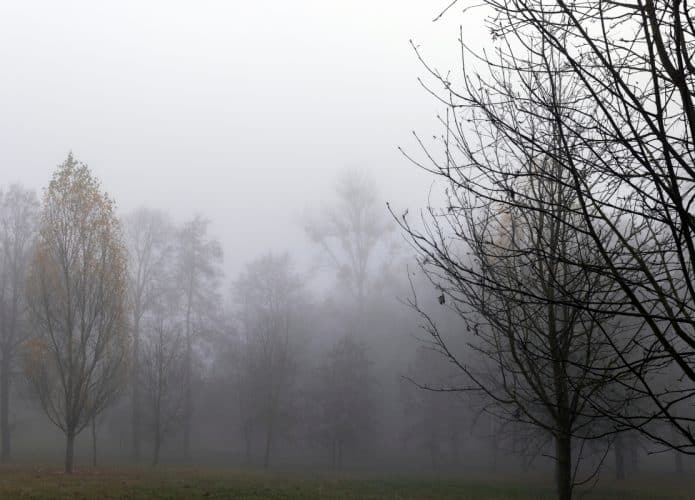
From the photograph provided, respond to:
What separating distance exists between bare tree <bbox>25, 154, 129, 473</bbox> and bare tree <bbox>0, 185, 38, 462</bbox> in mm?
13316

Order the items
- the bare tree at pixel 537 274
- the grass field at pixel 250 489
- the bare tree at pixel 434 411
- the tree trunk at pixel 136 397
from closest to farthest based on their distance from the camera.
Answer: the bare tree at pixel 537 274
the grass field at pixel 250 489
the tree trunk at pixel 136 397
the bare tree at pixel 434 411

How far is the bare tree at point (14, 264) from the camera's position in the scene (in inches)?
1194

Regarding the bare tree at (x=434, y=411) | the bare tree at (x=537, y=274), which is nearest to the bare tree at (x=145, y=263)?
the bare tree at (x=434, y=411)

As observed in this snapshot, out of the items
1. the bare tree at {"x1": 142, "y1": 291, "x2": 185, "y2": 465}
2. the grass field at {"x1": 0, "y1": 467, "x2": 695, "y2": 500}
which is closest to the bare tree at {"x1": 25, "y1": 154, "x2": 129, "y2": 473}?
the grass field at {"x1": 0, "y1": 467, "x2": 695, "y2": 500}

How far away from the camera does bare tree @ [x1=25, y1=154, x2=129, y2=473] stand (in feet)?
60.1

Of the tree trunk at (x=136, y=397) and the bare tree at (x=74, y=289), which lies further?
the tree trunk at (x=136, y=397)

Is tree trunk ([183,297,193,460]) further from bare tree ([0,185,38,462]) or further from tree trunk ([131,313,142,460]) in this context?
bare tree ([0,185,38,462])

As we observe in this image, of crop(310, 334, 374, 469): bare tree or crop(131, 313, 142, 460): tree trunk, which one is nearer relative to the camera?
crop(131, 313, 142, 460): tree trunk

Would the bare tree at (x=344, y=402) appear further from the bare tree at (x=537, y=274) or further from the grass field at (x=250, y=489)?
the bare tree at (x=537, y=274)

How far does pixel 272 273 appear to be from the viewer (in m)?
48.7

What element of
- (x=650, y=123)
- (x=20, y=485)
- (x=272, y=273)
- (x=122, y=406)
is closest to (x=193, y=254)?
(x=272, y=273)

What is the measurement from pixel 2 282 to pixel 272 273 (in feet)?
70.1

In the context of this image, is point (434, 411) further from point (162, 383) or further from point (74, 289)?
point (74, 289)

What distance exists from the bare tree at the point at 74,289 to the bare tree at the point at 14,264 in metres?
13.3
